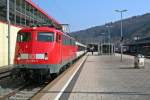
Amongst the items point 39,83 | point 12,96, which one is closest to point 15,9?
point 39,83

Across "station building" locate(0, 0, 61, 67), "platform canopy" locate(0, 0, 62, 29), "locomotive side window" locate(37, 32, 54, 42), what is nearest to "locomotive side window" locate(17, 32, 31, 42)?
"locomotive side window" locate(37, 32, 54, 42)

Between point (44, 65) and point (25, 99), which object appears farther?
point (44, 65)

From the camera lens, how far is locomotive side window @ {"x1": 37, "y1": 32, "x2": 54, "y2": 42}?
829 inches

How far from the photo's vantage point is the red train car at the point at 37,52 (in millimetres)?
20219

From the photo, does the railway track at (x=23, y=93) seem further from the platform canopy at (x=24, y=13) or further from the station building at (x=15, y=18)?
the platform canopy at (x=24, y=13)

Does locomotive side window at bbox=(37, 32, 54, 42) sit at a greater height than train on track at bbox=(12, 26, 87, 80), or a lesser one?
greater

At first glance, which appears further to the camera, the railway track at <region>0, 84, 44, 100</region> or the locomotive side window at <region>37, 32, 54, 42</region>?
the locomotive side window at <region>37, 32, 54, 42</region>

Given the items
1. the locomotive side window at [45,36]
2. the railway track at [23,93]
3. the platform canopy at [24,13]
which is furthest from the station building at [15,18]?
the railway track at [23,93]

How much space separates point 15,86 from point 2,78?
3.58 m

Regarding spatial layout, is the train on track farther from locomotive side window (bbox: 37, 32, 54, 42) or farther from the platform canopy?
the platform canopy

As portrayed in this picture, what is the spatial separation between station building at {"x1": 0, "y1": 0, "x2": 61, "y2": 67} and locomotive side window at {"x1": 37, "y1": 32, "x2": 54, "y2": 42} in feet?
45.7

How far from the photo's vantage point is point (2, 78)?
2459 centimetres

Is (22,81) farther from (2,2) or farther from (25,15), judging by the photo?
(25,15)

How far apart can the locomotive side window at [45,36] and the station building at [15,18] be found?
45.7 ft
